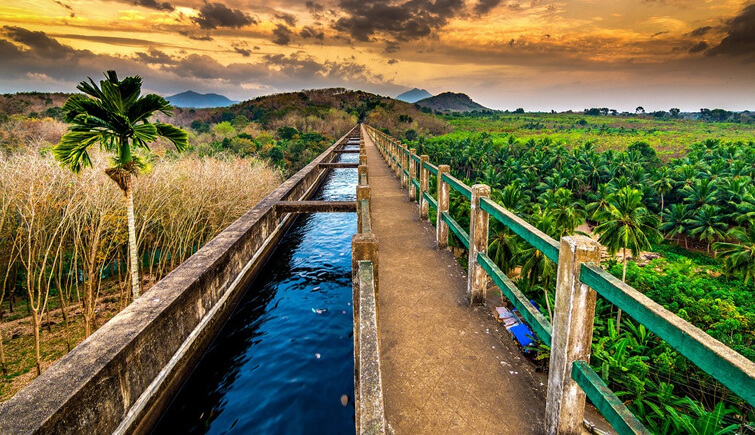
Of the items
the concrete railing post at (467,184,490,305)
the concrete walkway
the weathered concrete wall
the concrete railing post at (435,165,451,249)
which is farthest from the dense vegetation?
the weathered concrete wall

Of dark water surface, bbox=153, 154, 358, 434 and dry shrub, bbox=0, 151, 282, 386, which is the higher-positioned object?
dry shrub, bbox=0, 151, 282, 386

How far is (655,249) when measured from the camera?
4069 centimetres

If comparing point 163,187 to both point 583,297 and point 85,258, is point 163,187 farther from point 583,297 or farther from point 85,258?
point 583,297

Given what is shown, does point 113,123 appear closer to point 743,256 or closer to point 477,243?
point 477,243

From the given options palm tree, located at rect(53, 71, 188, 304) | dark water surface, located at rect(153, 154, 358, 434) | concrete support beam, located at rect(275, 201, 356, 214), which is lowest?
dark water surface, located at rect(153, 154, 358, 434)

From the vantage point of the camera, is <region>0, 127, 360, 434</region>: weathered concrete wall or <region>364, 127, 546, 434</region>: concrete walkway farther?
<region>0, 127, 360, 434</region>: weathered concrete wall

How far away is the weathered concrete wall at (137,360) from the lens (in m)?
3.54

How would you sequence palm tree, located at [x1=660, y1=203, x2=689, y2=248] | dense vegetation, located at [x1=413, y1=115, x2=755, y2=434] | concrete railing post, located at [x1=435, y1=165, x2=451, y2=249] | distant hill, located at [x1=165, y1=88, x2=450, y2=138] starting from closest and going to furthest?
concrete railing post, located at [x1=435, y1=165, x2=451, y2=249] → dense vegetation, located at [x1=413, y1=115, x2=755, y2=434] → palm tree, located at [x1=660, y1=203, x2=689, y2=248] → distant hill, located at [x1=165, y1=88, x2=450, y2=138]

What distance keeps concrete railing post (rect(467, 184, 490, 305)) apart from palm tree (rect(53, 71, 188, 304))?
24.4ft

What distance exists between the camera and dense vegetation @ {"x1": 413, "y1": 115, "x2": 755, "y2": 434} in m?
9.52

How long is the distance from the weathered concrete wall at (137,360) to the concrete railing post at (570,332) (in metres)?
4.23

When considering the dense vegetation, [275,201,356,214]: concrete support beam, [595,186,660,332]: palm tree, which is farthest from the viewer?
[595,186,660,332]: palm tree

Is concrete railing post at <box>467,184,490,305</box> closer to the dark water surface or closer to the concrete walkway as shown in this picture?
the concrete walkway

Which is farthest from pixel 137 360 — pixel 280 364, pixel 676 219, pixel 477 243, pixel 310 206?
pixel 676 219
